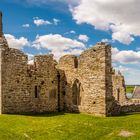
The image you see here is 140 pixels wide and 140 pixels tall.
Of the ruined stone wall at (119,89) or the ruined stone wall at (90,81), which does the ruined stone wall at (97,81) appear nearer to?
the ruined stone wall at (90,81)

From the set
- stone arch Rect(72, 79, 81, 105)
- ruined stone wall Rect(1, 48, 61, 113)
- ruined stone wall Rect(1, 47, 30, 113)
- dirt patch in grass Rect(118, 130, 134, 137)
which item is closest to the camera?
dirt patch in grass Rect(118, 130, 134, 137)

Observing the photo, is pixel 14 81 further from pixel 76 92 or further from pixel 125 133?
pixel 125 133

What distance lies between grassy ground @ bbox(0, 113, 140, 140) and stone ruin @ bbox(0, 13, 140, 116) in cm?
298

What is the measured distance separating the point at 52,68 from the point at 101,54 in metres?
5.84

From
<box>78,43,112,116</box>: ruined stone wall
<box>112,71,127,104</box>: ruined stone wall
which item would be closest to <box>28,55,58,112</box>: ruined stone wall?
<box>78,43,112,116</box>: ruined stone wall

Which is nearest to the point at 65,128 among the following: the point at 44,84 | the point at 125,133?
the point at 125,133

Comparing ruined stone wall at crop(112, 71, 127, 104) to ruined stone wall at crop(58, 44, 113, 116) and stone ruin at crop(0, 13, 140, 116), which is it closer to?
stone ruin at crop(0, 13, 140, 116)

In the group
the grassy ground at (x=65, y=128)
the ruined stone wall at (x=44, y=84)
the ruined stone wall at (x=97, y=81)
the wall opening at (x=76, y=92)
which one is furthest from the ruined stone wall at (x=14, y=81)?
the ruined stone wall at (x=97, y=81)

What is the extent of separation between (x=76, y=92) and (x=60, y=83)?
2.20 m

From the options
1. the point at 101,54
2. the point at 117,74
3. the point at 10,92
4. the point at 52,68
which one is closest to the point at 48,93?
the point at 52,68

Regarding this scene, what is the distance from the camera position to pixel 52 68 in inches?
1314

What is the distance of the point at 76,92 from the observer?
33062mm

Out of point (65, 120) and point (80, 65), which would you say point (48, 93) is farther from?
point (65, 120)

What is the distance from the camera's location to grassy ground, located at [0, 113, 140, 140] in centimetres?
2192
